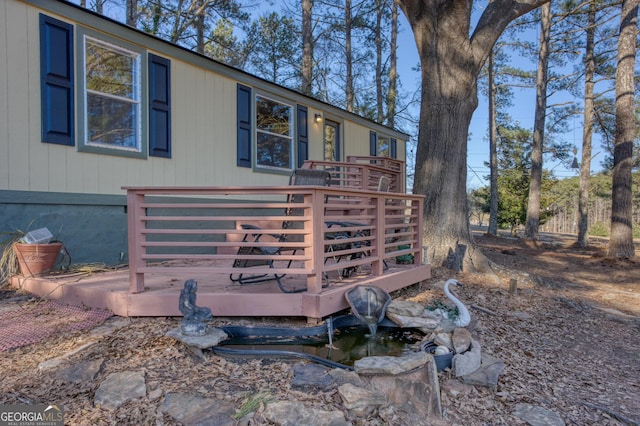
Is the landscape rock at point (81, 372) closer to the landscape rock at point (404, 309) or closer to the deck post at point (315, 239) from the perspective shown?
the deck post at point (315, 239)

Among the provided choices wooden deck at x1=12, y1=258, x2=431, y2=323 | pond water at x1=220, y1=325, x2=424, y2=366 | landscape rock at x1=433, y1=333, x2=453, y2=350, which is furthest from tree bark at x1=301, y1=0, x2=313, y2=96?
landscape rock at x1=433, y1=333, x2=453, y2=350

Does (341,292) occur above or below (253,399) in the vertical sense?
above

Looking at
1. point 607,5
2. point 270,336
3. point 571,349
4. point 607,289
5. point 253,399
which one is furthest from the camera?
point 607,5

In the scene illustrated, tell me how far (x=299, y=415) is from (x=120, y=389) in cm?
97

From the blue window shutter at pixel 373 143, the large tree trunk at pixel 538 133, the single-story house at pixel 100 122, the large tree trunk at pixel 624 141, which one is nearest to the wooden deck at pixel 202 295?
the single-story house at pixel 100 122

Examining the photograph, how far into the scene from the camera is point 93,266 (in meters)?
4.45

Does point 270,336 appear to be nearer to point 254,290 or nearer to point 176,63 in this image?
point 254,290

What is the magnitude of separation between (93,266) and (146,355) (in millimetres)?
2309

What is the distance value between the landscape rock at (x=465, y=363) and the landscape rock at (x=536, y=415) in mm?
335

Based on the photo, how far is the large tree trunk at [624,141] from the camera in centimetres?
861

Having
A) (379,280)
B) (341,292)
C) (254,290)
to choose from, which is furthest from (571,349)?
(254,290)

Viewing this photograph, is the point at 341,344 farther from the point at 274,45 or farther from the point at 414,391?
the point at 274,45

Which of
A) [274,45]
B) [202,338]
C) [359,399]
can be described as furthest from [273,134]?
[274,45]

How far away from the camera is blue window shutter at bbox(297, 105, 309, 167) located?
7.86 m
